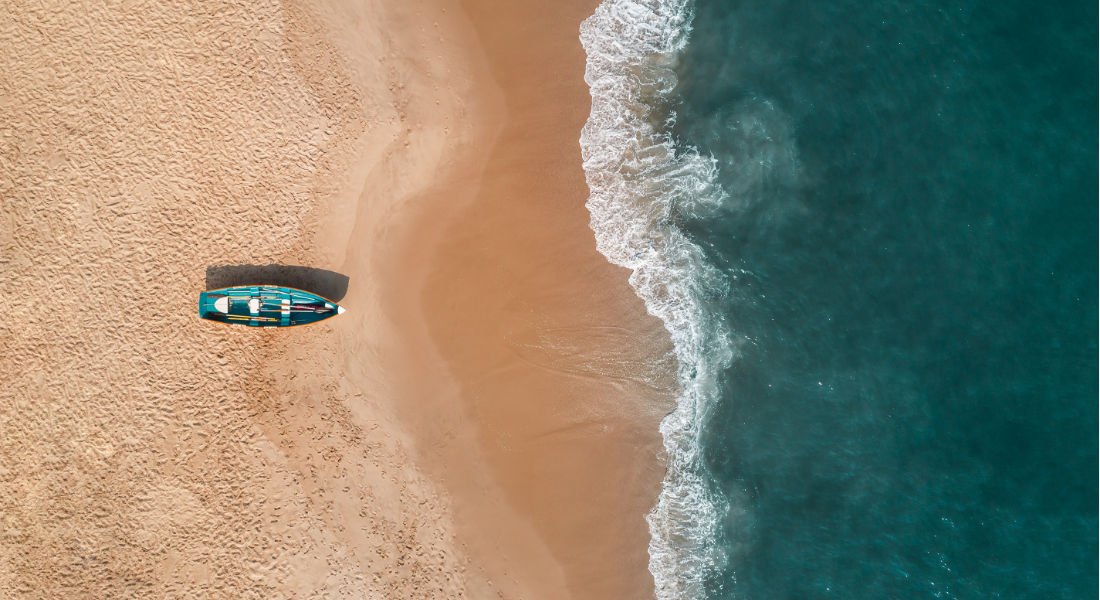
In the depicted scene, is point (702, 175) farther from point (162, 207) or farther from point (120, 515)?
point (120, 515)

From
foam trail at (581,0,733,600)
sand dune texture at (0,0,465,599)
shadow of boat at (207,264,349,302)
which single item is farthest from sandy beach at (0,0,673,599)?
foam trail at (581,0,733,600)

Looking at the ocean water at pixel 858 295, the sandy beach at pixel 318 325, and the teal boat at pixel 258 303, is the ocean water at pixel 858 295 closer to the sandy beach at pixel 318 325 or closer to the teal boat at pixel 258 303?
the sandy beach at pixel 318 325

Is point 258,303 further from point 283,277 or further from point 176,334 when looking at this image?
point 176,334

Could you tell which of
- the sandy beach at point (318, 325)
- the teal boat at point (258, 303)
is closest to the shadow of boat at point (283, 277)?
the sandy beach at point (318, 325)

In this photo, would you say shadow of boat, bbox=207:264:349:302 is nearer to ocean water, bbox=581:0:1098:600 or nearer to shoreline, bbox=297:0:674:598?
shoreline, bbox=297:0:674:598

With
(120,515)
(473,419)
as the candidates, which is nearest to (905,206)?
(473,419)

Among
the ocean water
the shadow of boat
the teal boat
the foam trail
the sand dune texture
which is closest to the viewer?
the teal boat
